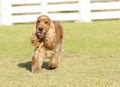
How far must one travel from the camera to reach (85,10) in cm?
1845

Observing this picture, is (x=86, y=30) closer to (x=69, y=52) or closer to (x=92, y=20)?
(x=92, y=20)

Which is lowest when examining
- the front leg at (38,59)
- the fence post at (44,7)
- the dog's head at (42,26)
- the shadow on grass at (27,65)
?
the shadow on grass at (27,65)

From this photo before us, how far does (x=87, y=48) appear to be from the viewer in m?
11.9

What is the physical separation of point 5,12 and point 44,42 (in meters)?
9.75

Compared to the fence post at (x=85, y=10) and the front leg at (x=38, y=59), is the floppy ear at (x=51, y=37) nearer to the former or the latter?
the front leg at (x=38, y=59)

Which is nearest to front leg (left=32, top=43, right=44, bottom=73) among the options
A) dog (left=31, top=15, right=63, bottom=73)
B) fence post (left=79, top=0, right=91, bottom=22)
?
dog (left=31, top=15, right=63, bottom=73)

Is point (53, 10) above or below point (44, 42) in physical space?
above

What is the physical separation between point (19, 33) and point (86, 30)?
2370 mm

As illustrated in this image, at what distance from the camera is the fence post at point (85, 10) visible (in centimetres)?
1842

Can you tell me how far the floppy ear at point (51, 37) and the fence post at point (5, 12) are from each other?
9.65 m

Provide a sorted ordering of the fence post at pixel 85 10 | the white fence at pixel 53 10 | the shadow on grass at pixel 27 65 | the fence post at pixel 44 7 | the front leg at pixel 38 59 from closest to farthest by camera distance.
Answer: the front leg at pixel 38 59
the shadow on grass at pixel 27 65
the white fence at pixel 53 10
the fence post at pixel 44 7
the fence post at pixel 85 10

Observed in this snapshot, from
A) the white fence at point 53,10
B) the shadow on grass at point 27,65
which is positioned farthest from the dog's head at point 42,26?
the white fence at point 53,10

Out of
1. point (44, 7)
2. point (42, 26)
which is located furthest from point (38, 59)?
point (44, 7)

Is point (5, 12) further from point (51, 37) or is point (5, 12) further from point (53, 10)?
point (51, 37)
